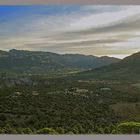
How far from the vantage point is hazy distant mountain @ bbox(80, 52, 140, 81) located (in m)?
4.02

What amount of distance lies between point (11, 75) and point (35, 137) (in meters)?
0.70

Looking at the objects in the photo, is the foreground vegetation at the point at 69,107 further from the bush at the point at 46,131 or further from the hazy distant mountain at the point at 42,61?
the hazy distant mountain at the point at 42,61

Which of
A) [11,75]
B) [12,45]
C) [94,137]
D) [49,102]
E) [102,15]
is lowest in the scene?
[94,137]

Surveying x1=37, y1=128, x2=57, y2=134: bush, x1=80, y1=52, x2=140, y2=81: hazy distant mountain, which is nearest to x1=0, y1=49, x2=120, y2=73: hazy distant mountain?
x1=80, y1=52, x2=140, y2=81: hazy distant mountain

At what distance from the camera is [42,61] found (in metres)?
4.00

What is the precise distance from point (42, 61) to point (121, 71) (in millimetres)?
776

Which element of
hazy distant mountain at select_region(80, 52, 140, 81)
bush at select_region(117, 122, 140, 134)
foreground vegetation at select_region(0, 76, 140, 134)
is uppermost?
hazy distant mountain at select_region(80, 52, 140, 81)

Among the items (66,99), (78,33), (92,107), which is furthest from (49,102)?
(78,33)

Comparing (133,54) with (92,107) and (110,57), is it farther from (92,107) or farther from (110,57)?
(92,107)

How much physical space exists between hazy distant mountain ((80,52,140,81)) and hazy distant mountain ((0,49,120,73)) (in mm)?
53

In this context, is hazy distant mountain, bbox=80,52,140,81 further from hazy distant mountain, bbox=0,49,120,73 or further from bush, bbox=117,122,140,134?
bush, bbox=117,122,140,134

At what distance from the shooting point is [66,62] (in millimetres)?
4055

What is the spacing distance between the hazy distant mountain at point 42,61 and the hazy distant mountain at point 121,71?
0.05 meters

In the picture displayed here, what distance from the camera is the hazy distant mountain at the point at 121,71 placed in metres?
4.02
